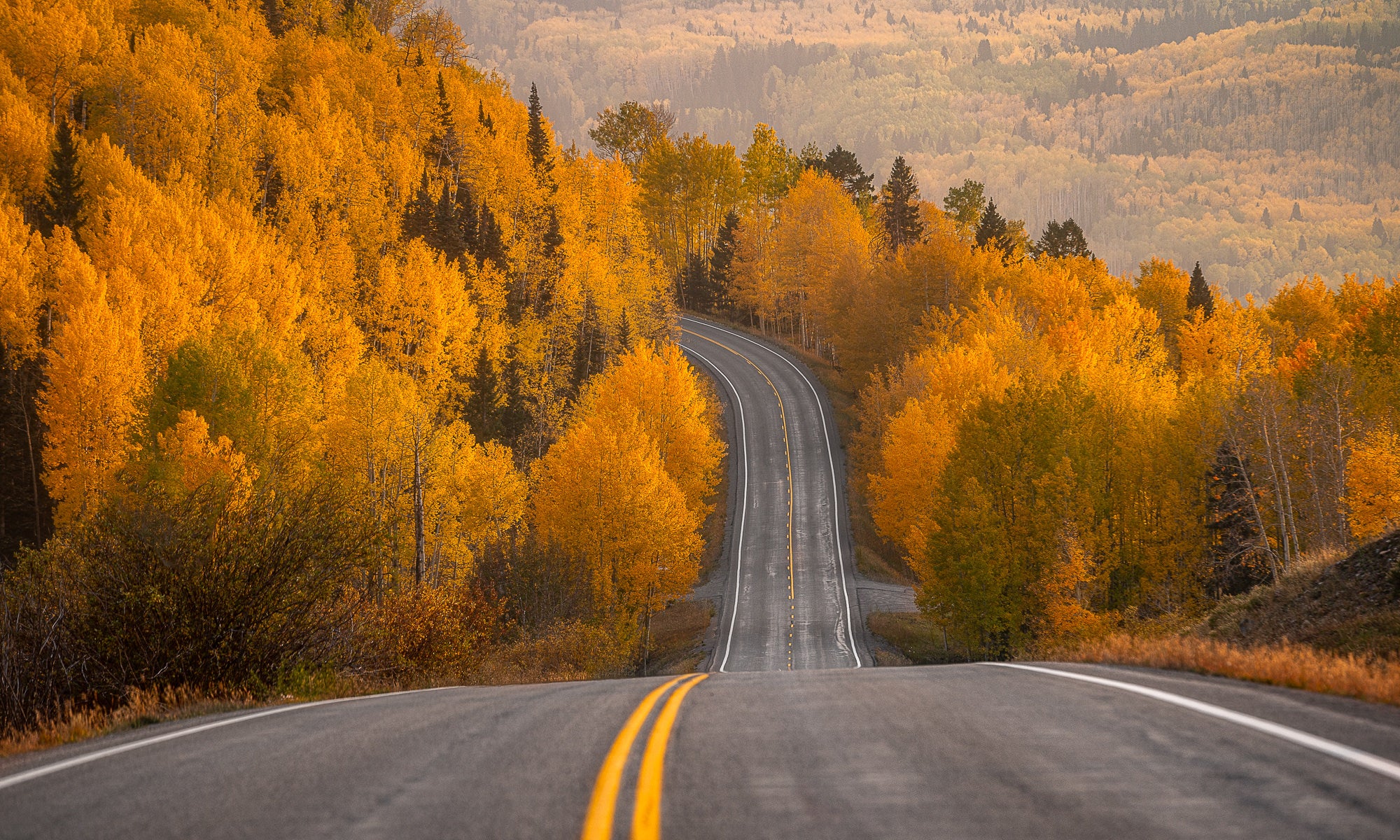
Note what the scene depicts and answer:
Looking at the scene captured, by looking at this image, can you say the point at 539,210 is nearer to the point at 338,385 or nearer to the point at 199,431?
the point at 338,385

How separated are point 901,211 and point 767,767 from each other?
8100cm

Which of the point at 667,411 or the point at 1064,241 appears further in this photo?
the point at 1064,241

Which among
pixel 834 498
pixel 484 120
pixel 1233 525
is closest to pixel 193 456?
pixel 834 498

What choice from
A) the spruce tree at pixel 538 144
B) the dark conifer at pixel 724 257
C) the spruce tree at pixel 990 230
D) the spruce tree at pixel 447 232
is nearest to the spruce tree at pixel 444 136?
the spruce tree at pixel 538 144

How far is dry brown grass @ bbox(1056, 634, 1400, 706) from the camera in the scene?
21.5 feet

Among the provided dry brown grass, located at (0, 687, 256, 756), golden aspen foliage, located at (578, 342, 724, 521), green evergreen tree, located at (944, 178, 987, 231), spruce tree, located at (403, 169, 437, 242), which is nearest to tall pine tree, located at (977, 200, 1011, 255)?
green evergreen tree, located at (944, 178, 987, 231)

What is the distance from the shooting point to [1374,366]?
43.2 meters

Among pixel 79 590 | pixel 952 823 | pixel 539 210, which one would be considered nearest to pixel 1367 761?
pixel 952 823

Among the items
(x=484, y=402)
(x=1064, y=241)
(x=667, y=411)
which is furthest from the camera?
(x=1064, y=241)

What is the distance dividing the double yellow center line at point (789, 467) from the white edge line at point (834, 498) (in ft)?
8.59

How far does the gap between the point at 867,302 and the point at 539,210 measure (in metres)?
25.2

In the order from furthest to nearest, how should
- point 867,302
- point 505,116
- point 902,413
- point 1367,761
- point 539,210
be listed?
point 505,116, point 867,302, point 539,210, point 902,413, point 1367,761

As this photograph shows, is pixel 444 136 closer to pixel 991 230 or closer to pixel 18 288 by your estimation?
pixel 18 288

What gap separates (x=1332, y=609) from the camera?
11.7m
